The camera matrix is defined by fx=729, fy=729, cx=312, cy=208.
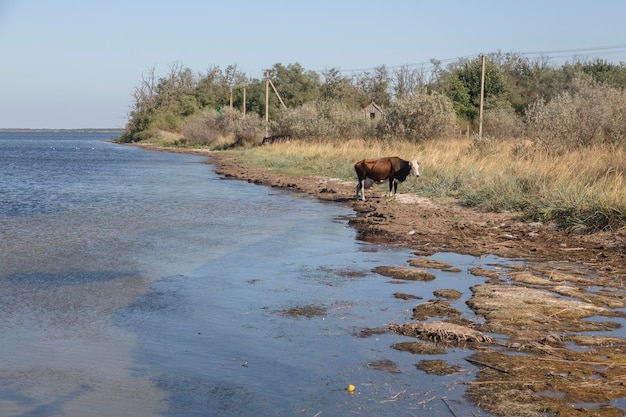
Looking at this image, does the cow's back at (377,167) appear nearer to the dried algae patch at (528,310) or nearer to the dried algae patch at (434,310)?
the dried algae patch at (528,310)

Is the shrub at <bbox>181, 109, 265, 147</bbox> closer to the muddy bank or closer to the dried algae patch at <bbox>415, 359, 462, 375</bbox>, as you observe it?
the muddy bank

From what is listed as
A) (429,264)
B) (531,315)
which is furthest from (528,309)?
(429,264)

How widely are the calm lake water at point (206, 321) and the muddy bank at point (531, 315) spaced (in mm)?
307

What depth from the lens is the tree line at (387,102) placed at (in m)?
27.7

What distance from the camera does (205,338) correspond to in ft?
25.3

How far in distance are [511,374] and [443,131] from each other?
1130 inches

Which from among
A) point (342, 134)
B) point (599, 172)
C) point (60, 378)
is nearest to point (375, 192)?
point (599, 172)

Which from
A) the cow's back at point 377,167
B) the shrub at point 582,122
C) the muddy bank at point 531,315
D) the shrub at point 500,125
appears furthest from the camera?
the shrub at point 500,125

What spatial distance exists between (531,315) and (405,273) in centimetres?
283

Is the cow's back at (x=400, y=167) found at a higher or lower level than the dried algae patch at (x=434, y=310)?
higher

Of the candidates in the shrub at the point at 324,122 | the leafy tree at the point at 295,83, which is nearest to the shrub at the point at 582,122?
the shrub at the point at 324,122

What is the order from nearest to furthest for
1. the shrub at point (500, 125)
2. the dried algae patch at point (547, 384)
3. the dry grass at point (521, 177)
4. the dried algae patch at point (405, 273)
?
1. the dried algae patch at point (547, 384)
2. the dried algae patch at point (405, 273)
3. the dry grass at point (521, 177)
4. the shrub at point (500, 125)

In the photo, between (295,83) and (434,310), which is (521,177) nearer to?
(434,310)

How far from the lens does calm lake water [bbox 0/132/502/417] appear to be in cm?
598
